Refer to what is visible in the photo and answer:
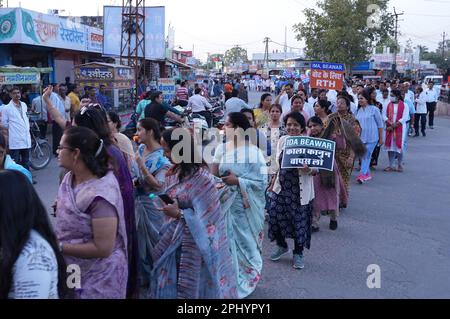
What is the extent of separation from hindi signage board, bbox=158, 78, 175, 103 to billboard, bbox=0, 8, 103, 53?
3777mm

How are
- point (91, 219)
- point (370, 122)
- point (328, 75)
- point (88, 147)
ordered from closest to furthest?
1. point (91, 219)
2. point (88, 147)
3. point (370, 122)
4. point (328, 75)

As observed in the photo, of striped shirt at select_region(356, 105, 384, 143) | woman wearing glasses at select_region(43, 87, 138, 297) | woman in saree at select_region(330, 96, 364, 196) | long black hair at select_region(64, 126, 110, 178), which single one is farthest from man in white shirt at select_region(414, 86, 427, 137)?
long black hair at select_region(64, 126, 110, 178)

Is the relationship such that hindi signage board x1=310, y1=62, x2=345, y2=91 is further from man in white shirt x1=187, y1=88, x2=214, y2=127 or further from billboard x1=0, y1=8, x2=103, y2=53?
billboard x1=0, y1=8, x2=103, y2=53

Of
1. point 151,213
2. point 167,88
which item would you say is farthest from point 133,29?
point 151,213

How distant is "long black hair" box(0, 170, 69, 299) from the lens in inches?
76.5

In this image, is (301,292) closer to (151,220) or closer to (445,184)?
(151,220)

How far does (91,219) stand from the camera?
2670mm

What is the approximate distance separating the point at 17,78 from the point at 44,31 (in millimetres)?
6659

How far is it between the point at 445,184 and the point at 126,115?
11.2 m

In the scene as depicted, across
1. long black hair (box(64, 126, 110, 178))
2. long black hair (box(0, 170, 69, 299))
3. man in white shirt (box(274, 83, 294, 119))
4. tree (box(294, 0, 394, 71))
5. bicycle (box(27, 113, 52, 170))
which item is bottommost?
bicycle (box(27, 113, 52, 170))

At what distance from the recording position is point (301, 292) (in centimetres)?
471

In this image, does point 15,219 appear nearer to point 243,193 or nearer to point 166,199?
point 166,199

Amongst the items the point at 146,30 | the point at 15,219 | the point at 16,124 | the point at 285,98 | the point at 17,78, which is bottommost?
the point at 15,219
